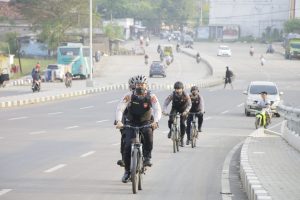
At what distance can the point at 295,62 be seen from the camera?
105 m

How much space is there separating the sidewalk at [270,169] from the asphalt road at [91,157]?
15.2 inches

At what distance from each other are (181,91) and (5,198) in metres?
8.92

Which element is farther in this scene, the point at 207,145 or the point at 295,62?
the point at 295,62

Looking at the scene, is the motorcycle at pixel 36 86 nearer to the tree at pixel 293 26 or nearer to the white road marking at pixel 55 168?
the white road marking at pixel 55 168

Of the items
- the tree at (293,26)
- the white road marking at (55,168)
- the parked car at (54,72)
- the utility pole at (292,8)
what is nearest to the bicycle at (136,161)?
the white road marking at (55,168)

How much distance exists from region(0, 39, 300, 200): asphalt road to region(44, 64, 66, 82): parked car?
28499mm

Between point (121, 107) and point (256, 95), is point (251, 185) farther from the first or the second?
point (256, 95)

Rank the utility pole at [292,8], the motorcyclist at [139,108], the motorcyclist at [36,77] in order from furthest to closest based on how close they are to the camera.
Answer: the utility pole at [292,8]
the motorcyclist at [36,77]
the motorcyclist at [139,108]

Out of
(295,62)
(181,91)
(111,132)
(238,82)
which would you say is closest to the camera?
(181,91)

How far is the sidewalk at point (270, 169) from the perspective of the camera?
1200 cm

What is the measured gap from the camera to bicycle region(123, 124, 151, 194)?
13274mm

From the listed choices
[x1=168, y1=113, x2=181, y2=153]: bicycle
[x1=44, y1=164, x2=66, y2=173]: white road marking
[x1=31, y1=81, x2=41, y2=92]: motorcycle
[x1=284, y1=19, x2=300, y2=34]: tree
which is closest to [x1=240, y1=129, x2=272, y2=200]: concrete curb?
[x1=44, y1=164, x2=66, y2=173]: white road marking

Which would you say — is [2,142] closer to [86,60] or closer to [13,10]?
[86,60]

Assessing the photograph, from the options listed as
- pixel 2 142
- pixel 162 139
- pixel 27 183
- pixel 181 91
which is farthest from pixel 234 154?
pixel 27 183
